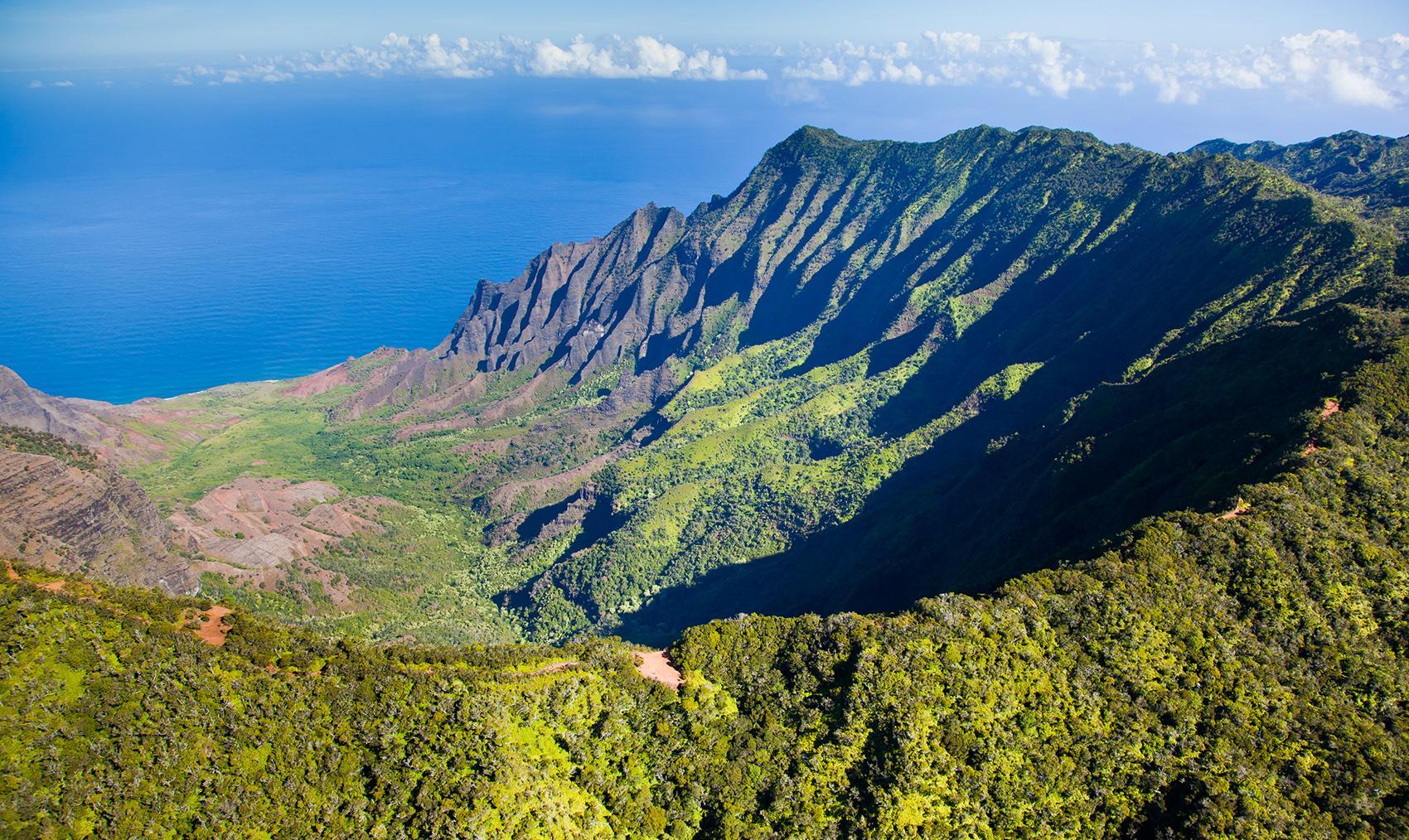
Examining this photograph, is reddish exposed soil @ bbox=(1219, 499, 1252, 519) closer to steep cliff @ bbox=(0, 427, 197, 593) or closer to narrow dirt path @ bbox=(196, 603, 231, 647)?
narrow dirt path @ bbox=(196, 603, 231, 647)

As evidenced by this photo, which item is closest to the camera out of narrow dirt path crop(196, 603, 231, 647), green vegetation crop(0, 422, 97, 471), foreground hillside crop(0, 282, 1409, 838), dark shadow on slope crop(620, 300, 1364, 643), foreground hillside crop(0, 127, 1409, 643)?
foreground hillside crop(0, 282, 1409, 838)

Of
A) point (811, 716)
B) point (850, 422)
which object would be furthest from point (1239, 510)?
point (850, 422)

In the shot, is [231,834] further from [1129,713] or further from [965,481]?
[965,481]

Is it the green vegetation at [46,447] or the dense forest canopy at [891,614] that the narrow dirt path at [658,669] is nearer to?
the dense forest canopy at [891,614]

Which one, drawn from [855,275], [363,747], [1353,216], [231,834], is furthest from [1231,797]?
[855,275]

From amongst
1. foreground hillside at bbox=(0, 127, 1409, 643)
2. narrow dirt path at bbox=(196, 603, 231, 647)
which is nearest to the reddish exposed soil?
foreground hillside at bbox=(0, 127, 1409, 643)

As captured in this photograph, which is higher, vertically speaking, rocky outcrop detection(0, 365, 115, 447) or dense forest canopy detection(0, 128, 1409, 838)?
rocky outcrop detection(0, 365, 115, 447)
